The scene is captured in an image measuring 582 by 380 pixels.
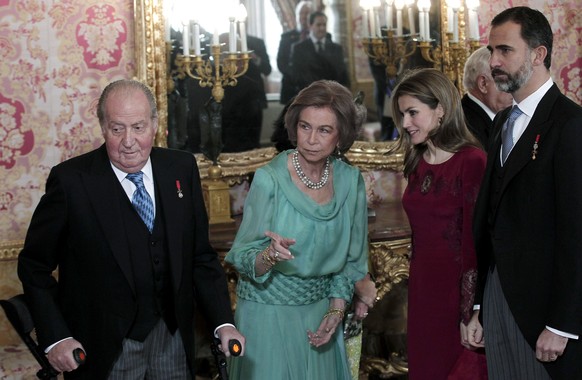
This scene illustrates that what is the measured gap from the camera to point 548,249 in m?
2.74

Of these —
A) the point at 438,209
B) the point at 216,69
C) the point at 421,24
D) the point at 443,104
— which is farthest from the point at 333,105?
the point at 421,24

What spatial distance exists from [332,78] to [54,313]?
273 centimetres

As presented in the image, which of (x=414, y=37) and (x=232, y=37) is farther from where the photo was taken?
(x=414, y=37)

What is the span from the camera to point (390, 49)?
16.9 ft

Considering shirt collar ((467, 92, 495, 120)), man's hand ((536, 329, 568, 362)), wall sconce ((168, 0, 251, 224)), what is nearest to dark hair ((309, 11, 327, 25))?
wall sconce ((168, 0, 251, 224))

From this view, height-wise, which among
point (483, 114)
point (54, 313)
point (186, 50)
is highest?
point (186, 50)

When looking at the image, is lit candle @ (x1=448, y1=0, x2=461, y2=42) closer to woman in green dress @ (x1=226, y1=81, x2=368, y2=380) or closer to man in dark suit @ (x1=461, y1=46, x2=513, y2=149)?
man in dark suit @ (x1=461, y1=46, x2=513, y2=149)

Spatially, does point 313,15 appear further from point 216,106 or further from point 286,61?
point 216,106

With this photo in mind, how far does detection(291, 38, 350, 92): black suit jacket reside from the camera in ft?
16.3

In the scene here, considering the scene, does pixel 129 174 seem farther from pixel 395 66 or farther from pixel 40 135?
pixel 395 66

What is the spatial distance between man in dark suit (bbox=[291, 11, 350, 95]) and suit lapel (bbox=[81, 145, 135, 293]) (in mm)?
2321

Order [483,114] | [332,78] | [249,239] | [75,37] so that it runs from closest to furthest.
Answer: [249,239], [483,114], [75,37], [332,78]

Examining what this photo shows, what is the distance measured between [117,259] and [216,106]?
208cm

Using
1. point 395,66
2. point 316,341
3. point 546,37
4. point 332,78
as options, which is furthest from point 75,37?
point 546,37
